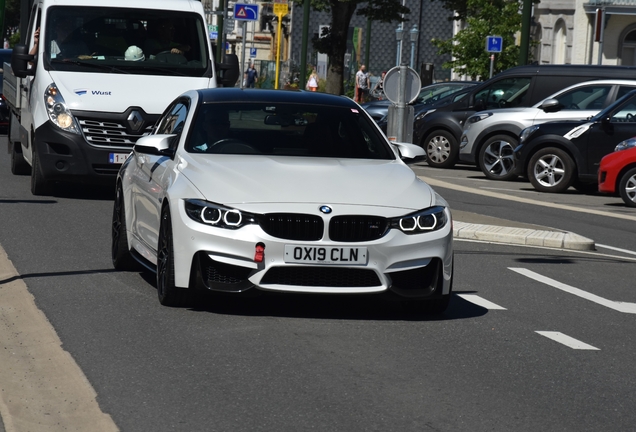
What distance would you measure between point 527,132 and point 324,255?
13172 millimetres

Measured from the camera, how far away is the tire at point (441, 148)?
23953 mm

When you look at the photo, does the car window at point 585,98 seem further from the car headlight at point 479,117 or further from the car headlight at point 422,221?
the car headlight at point 422,221

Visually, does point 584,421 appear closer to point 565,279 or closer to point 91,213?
point 565,279

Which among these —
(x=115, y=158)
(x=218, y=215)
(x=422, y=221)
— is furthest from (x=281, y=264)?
(x=115, y=158)

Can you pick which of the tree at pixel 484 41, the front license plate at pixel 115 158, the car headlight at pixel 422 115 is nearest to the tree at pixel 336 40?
the tree at pixel 484 41

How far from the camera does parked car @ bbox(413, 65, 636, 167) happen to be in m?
22.7

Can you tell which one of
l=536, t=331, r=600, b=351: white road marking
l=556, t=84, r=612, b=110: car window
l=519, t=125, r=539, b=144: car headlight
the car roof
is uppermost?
the car roof

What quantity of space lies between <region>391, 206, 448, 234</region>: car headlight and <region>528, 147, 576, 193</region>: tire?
1231 cm

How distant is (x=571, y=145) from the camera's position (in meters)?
20.0

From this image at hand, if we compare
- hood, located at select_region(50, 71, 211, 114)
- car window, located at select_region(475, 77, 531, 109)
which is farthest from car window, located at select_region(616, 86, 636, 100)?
hood, located at select_region(50, 71, 211, 114)

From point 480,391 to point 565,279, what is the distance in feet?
15.1

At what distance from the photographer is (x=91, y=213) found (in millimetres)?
13773

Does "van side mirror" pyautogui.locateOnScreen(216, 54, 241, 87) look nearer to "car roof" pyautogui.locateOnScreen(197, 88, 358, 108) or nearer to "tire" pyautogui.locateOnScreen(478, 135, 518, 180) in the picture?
"car roof" pyautogui.locateOnScreen(197, 88, 358, 108)

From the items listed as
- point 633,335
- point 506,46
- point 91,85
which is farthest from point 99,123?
point 506,46
